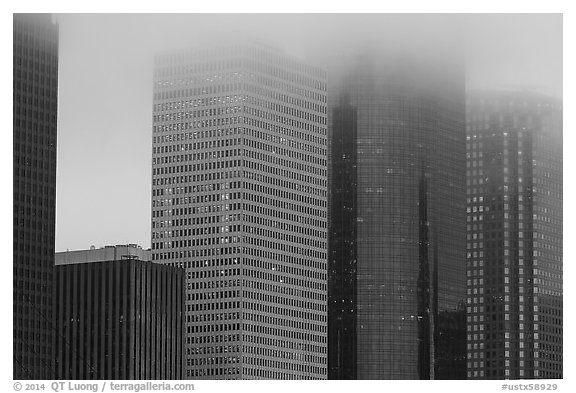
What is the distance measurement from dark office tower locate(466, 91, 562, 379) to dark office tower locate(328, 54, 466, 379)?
1.23 m

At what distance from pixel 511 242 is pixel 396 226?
351 inches

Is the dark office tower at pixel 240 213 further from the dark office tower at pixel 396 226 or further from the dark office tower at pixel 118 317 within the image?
the dark office tower at pixel 396 226

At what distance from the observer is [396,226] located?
110 meters

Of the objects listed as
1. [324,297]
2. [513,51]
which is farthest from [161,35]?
[324,297]

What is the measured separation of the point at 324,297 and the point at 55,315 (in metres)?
25.7

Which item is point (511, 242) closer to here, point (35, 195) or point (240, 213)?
point (240, 213)

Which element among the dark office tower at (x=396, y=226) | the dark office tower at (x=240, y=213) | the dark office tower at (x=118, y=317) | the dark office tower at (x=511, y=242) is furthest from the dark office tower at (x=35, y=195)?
the dark office tower at (x=511, y=242)

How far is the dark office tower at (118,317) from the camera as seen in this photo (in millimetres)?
81750

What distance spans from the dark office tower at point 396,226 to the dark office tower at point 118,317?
18793mm

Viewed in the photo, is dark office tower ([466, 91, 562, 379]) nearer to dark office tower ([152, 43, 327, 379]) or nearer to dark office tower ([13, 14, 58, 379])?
dark office tower ([152, 43, 327, 379])

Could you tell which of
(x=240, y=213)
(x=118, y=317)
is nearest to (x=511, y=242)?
(x=240, y=213)

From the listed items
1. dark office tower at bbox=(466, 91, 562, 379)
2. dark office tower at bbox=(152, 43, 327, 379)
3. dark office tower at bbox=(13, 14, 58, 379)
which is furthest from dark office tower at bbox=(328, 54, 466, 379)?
dark office tower at bbox=(13, 14, 58, 379)

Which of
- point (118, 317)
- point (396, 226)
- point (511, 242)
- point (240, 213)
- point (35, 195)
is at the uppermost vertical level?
point (396, 226)

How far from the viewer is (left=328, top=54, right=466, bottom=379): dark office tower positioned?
105 metres
